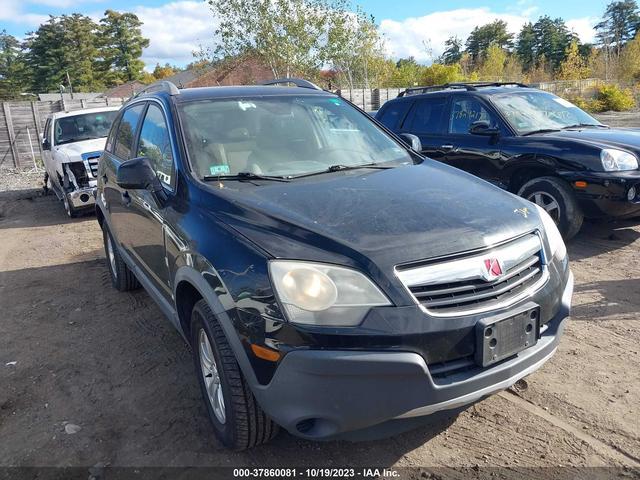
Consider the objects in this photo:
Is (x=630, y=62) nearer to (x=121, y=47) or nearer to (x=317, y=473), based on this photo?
(x=317, y=473)

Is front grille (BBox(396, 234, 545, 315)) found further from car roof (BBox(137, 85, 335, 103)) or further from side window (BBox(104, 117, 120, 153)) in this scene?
side window (BBox(104, 117, 120, 153))

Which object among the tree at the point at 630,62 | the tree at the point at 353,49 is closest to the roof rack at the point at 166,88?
the tree at the point at 353,49

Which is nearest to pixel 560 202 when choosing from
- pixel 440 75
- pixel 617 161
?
pixel 617 161

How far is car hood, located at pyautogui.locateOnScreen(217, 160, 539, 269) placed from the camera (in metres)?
2.22

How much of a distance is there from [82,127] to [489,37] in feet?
305

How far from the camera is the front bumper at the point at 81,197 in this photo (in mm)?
8992

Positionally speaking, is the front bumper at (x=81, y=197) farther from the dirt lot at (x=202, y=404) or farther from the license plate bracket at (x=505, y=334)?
the license plate bracket at (x=505, y=334)

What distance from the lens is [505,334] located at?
7.35 feet

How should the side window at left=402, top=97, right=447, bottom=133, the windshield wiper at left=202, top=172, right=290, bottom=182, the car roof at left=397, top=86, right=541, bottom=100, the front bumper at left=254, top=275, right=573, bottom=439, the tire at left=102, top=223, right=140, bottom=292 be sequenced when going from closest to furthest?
the front bumper at left=254, top=275, right=573, bottom=439 < the windshield wiper at left=202, top=172, right=290, bottom=182 < the tire at left=102, top=223, right=140, bottom=292 < the car roof at left=397, top=86, right=541, bottom=100 < the side window at left=402, top=97, right=447, bottom=133

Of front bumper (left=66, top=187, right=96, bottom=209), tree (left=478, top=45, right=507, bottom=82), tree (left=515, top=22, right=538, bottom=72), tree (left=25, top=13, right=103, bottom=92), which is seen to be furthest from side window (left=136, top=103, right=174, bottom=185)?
tree (left=515, top=22, right=538, bottom=72)

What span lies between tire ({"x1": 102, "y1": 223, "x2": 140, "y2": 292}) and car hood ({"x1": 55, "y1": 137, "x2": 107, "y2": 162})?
4389 mm

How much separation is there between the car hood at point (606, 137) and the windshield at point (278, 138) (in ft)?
9.73

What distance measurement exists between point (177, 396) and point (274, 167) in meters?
1.61

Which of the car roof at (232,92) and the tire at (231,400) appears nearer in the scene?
the tire at (231,400)
